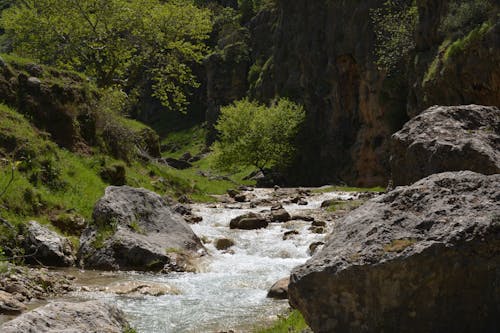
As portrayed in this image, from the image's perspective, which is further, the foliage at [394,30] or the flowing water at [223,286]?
the foliage at [394,30]

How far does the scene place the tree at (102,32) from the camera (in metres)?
33.8

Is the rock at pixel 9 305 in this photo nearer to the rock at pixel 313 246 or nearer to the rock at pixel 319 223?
the rock at pixel 313 246

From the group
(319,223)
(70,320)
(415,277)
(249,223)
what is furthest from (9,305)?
(319,223)

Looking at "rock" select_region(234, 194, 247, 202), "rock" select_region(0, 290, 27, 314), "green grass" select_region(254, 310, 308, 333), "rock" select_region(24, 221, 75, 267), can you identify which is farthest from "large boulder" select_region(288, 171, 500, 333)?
"rock" select_region(234, 194, 247, 202)

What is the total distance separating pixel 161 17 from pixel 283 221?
1796cm

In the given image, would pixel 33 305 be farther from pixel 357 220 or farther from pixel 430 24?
pixel 430 24

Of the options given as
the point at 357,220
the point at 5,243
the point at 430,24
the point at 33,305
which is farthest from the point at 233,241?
the point at 430,24

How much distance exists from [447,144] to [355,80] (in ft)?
117

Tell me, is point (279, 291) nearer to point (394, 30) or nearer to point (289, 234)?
point (289, 234)

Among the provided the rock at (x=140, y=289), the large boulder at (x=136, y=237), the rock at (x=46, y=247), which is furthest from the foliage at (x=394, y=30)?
the rock at (x=140, y=289)

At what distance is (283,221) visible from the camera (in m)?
22.7

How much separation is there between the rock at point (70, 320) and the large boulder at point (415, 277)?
2.47 metres

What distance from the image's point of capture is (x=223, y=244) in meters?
18.1

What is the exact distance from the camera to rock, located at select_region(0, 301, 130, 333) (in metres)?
6.48
